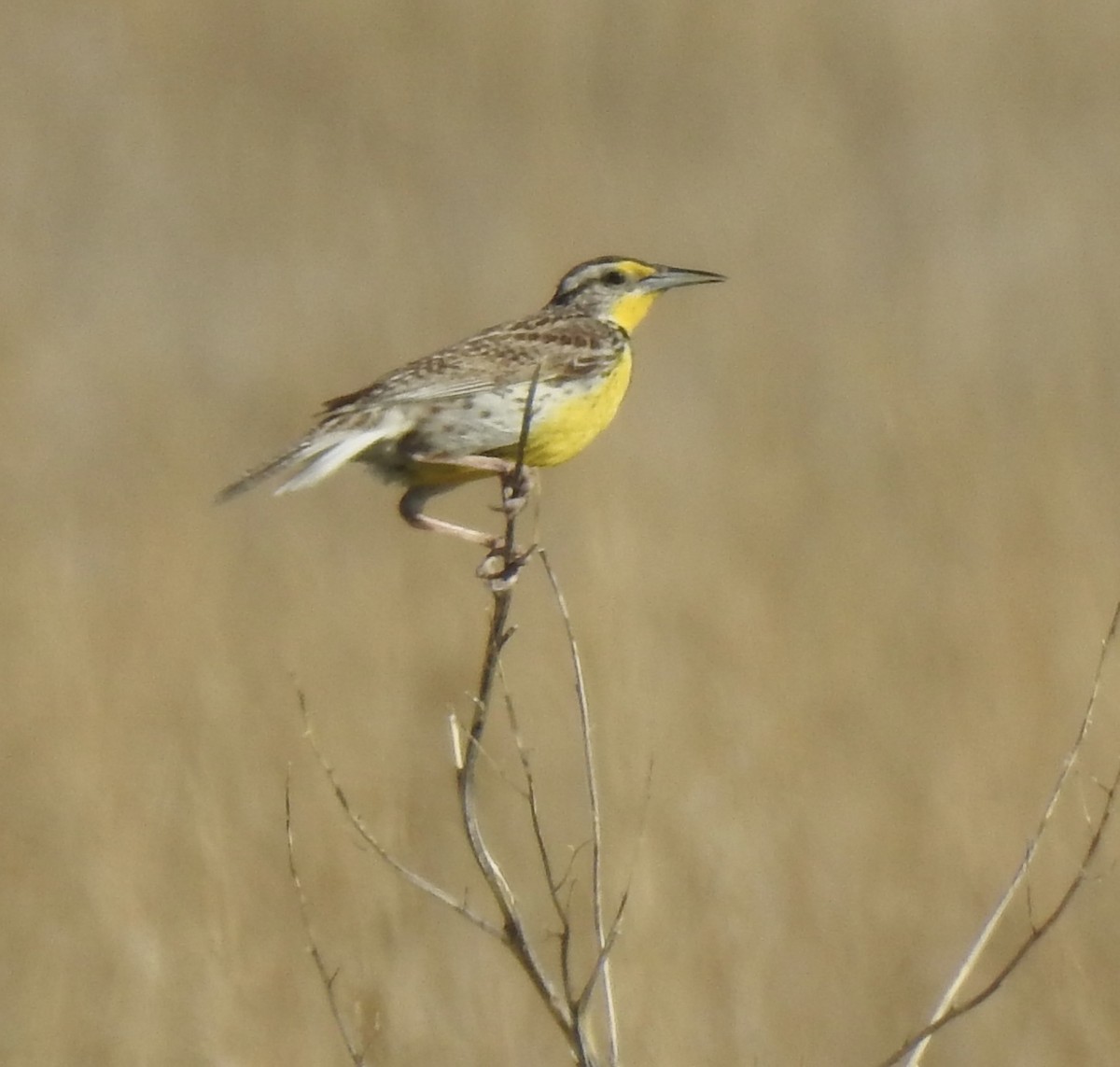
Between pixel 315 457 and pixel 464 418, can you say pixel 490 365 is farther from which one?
pixel 315 457

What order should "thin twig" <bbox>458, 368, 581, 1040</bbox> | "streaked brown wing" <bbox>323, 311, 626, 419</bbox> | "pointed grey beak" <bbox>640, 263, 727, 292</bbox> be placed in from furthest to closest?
"pointed grey beak" <bbox>640, 263, 727, 292</bbox> → "streaked brown wing" <bbox>323, 311, 626, 419</bbox> → "thin twig" <bbox>458, 368, 581, 1040</bbox>

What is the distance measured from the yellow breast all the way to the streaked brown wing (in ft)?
0.14

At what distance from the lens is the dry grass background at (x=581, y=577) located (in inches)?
166

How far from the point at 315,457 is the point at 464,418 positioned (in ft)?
0.72

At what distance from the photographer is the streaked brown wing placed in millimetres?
3607

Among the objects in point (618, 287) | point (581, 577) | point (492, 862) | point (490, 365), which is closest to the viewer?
point (492, 862)

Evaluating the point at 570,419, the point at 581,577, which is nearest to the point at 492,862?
the point at 570,419

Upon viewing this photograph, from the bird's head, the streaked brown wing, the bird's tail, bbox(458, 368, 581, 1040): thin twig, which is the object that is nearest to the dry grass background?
the bird's head

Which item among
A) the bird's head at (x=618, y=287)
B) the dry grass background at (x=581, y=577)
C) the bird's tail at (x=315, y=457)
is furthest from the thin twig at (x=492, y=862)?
the bird's head at (x=618, y=287)

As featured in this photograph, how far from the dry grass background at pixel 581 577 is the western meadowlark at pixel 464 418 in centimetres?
76

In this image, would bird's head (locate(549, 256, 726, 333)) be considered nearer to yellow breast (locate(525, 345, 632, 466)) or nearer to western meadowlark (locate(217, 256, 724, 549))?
western meadowlark (locate(217, 256, 724, 549))

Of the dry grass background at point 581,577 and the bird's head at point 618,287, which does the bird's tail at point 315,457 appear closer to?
the bird's head at point 618,287

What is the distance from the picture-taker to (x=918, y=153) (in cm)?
1009

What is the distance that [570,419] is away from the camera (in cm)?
349
